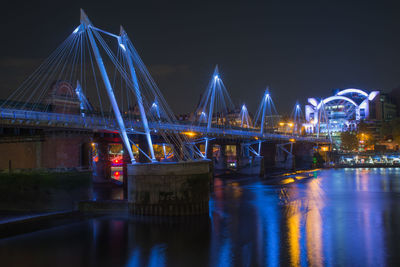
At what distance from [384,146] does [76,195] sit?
11915 centimetres

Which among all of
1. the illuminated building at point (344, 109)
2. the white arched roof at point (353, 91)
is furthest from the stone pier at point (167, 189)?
the white arched roof at point (353, 91)

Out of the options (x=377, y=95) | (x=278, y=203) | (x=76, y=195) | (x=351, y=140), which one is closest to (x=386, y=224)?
(x=278, y=203)

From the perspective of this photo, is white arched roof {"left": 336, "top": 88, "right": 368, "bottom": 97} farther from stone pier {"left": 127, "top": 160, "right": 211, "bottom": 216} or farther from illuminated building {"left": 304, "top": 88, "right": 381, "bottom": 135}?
stone pier {"left": 127, "top": 160, "right": 211, "bottom": 216}

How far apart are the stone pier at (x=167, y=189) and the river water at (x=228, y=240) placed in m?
0.97

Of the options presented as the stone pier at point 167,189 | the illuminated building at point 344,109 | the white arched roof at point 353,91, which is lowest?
the stone pier at point 167,189

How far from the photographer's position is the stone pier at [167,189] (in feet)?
92.1

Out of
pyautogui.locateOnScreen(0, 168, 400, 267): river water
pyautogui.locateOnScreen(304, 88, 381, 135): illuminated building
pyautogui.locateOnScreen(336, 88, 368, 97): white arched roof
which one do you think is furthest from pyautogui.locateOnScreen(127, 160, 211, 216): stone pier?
pyautogui.locateOnScreen(336, 88, 368, 97): white arched roof

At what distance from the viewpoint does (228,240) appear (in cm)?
2330

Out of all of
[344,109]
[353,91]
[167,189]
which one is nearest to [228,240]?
[167,189]

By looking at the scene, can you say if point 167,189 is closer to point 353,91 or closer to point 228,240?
point 228,240

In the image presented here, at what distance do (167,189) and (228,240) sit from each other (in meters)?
6.65

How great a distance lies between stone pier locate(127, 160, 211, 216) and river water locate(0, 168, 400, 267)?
0.97 m

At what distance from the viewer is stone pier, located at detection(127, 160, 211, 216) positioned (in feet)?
92.1

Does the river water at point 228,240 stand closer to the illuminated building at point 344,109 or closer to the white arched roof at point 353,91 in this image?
the illuminated building at point 344,109
